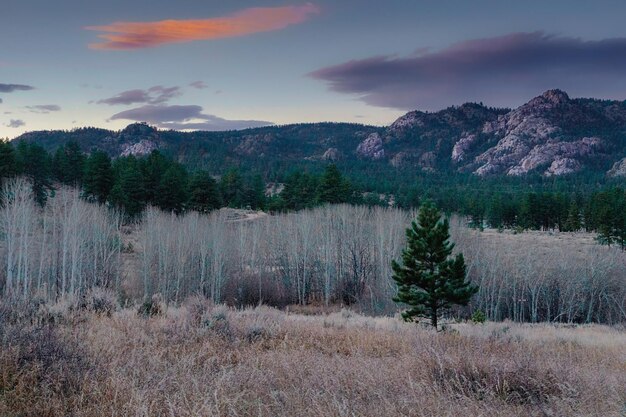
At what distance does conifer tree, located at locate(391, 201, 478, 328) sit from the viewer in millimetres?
20297

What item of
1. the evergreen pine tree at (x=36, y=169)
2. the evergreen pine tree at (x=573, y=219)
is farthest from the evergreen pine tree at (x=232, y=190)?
the evergreen pine tree at (x=573, y=219)

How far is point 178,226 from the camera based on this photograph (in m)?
48.0

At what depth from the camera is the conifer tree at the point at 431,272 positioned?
66.6ft

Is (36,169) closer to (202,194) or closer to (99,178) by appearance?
(99,178)

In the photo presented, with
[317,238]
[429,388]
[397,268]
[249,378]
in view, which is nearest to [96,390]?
[249,378]

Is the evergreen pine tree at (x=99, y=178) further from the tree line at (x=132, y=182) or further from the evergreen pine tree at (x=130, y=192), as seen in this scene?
the evergreen pine tree at (x=130, y=192)

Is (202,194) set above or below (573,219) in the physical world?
above

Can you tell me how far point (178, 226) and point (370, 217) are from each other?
71.6 feet

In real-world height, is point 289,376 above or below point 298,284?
above

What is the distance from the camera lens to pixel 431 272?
2072 cm

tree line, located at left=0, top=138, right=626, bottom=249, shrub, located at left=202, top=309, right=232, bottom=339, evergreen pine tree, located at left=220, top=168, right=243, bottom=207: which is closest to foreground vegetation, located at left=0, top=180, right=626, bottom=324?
tree line, located at left=0, top=138, right=626, bottom=249

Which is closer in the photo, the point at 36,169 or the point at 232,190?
the point at 36,169

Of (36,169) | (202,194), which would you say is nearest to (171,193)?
(202,194)

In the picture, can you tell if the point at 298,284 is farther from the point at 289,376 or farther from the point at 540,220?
the point at 540,220
